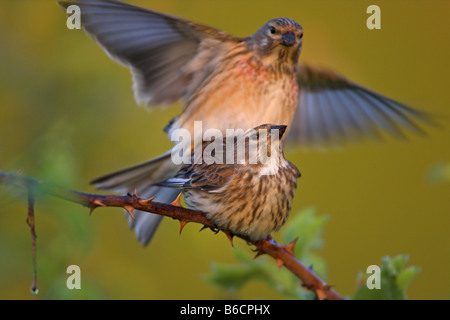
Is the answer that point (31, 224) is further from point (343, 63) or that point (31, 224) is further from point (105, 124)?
point (343, 63)

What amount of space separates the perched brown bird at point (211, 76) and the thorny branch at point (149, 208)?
97 centimetres

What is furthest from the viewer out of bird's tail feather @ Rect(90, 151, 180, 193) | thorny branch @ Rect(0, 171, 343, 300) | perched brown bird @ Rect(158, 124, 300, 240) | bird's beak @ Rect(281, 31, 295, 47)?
bird's beak @ Rect(281, 31, 295, 47)

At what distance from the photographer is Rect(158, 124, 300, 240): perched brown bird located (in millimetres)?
2986

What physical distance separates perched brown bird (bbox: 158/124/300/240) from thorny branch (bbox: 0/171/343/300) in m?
0.08

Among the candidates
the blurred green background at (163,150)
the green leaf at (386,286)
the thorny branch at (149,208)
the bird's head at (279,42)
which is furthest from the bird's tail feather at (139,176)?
the green leaf at (386,286)

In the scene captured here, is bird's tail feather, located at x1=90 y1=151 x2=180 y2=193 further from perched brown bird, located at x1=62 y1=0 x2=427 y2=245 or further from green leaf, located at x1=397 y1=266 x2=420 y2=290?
green leaf, located at x1=397 y1=266 x2=420 y2=290

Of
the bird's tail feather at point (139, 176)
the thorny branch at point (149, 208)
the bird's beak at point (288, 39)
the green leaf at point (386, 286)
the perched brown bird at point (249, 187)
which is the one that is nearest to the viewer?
the thorny branch at point (149, 208)

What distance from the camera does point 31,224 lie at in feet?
7.26

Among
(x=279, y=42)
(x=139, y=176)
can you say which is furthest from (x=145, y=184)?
(x=279, y=42)

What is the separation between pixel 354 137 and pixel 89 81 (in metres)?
1.86

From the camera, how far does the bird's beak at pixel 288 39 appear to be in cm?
379

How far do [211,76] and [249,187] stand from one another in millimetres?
1356

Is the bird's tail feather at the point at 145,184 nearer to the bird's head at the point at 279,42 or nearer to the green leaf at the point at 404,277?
the bird's head at the point at 279,42

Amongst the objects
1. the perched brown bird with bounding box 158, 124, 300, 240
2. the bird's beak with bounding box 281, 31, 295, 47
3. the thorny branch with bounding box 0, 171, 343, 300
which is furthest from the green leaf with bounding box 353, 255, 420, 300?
the bird's beak with bounding box 281, 31, 295, 47
